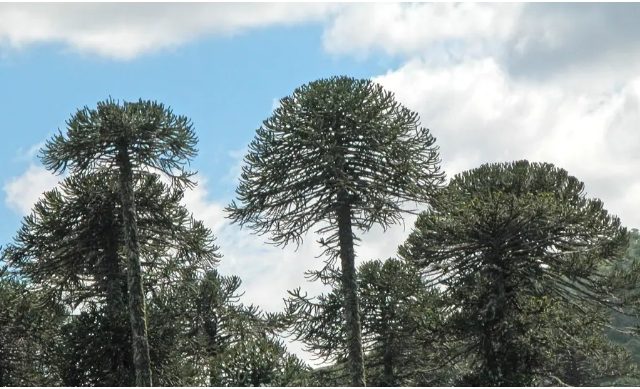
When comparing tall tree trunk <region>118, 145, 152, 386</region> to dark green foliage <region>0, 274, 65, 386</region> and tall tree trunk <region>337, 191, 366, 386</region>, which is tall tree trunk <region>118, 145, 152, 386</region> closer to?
dark green foliage <region>0, 274, 65, 386</region>

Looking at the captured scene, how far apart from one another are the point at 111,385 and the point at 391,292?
39.3 ft

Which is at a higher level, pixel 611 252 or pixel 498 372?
pixel 611 252

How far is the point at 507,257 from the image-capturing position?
29766 mm

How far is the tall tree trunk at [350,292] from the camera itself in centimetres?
2745

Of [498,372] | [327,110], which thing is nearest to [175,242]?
[327,110]

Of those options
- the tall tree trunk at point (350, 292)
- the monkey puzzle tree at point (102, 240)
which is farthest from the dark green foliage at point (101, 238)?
the tall tree trunk at point (350, 292)

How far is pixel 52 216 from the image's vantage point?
31.7 metres

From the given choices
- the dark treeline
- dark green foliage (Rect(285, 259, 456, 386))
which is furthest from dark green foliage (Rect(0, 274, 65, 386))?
dark green foliage (Rect(285, 259, 456, 386))

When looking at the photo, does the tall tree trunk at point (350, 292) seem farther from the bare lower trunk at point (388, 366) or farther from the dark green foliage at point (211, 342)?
the bare lower trunk at point (388, 366)

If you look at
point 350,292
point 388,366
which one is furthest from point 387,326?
point 350,292

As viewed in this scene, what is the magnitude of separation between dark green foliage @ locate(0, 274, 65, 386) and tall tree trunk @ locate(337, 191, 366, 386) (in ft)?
39.2

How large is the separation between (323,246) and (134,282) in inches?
243

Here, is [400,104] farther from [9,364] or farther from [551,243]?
[9,364]

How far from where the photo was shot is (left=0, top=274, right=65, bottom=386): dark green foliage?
33.4 m
